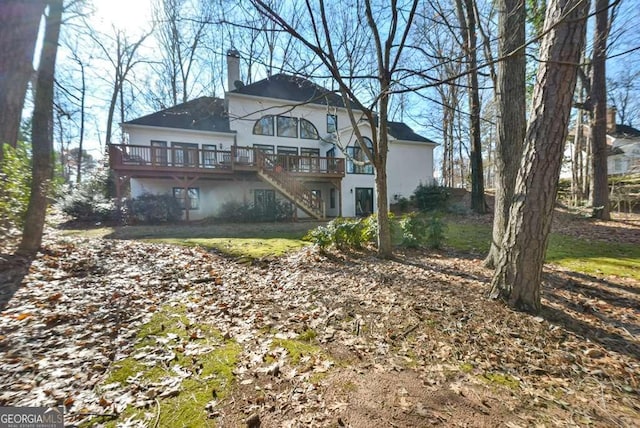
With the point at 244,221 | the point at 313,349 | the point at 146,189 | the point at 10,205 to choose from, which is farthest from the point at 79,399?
the point at 146,189

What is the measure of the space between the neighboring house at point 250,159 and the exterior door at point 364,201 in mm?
70


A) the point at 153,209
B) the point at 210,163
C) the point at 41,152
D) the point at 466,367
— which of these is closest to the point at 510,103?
the point at 466,367

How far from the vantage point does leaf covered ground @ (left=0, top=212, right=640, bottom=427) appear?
5.93 ft

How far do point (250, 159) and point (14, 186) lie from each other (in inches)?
421

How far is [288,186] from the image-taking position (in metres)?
14.8

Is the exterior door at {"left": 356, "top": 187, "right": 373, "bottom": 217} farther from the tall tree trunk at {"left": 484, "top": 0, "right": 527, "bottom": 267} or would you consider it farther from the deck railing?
the tall tree trunk at {"left": 484, "top": 0, "right": 527, "bottom": 267}

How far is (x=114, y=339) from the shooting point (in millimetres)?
2611

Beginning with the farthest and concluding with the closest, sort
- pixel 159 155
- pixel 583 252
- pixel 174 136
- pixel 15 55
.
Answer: pixel 174 136 → pixel 159 155 → pixel 583 252 → pixel 15 55

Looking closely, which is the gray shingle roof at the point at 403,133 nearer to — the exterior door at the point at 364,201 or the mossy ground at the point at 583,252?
the exterior door at the point at 364,201

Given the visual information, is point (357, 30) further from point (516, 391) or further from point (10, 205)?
point (10, 205)

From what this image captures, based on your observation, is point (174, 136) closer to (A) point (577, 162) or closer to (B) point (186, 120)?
(B) point (186, 120)

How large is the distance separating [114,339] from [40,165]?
13.6 feet

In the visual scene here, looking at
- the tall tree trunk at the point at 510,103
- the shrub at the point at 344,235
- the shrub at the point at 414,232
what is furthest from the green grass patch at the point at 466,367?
the shrub at the point at 414,232

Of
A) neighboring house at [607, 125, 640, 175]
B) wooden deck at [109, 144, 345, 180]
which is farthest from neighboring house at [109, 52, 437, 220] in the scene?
neighboring house at [607, 125, 640, 175]
